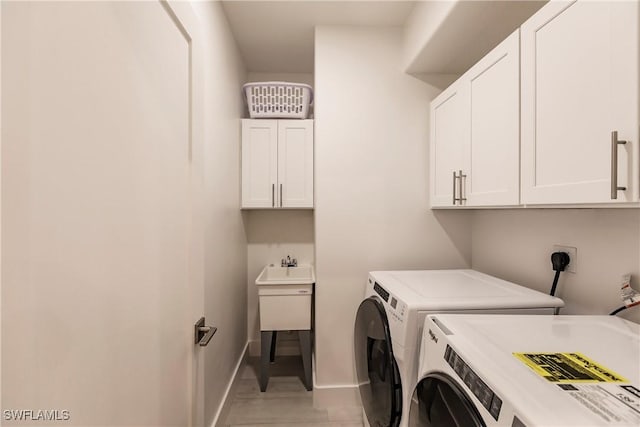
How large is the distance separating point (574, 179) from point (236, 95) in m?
2.17

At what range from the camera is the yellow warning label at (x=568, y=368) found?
69 cm

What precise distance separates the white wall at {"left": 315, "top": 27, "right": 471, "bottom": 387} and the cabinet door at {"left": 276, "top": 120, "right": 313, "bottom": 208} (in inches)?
11.1

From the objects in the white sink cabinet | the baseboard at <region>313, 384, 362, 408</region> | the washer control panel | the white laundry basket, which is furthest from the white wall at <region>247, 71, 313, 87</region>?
the baseboard at <region>313, 384, 362, 408</region>

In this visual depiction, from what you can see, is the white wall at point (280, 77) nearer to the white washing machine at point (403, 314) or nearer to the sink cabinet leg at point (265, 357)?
the white washing machine at point (403, 314)

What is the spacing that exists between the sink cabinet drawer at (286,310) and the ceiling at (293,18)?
1903 millimetres

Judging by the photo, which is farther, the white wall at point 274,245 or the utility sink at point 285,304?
the white wall at point 274,245

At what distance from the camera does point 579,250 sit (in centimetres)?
126

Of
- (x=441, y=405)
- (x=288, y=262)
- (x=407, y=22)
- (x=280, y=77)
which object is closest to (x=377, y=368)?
(x=441, y=405)

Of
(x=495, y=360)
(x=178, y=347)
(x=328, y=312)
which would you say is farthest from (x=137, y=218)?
(x=328, y=312)

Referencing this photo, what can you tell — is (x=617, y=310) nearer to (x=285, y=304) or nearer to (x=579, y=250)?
(x=579, y=250)

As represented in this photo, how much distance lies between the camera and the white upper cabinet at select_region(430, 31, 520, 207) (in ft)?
3.88

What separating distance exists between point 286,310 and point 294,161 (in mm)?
1155

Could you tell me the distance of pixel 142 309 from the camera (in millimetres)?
682

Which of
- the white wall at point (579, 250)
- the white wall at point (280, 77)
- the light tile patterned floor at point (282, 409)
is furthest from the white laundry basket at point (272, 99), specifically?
the light tile patterned floor at point (282, 409)
